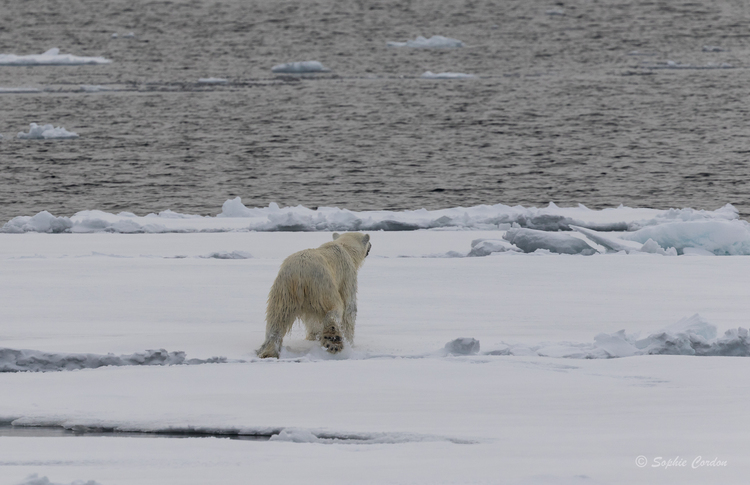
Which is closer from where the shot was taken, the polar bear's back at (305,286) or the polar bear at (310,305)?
the polar bear at (310,305)

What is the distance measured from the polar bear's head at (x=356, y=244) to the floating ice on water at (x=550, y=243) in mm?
3420

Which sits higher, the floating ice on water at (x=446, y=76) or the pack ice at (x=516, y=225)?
the pack ice at (x=516, y=225)

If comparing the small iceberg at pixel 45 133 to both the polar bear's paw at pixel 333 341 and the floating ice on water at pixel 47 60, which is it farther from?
the floating ice on water at pixel 47 60

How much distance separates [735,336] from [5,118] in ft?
89.4

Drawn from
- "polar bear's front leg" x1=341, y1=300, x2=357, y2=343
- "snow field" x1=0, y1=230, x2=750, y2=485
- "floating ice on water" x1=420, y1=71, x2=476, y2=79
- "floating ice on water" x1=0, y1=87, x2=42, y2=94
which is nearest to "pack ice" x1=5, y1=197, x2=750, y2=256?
"snow field" x1=0, y1=230, x2=750, y2=485

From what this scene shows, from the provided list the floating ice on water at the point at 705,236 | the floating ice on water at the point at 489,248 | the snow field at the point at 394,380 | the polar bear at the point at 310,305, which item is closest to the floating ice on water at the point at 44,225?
the snow field at the point at 394,380

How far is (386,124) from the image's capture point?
27.6 metres

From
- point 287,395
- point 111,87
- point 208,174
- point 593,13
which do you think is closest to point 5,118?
point 111,87

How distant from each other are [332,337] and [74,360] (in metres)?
1.58

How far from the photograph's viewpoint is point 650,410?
4.40 meters

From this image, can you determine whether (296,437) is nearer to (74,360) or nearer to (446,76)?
(74,360)

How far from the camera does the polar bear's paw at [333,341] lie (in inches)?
223

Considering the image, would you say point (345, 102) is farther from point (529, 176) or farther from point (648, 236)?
→ point (648, 236)

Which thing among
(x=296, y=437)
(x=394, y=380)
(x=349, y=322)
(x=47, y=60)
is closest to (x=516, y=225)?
(x=349, y=322)
